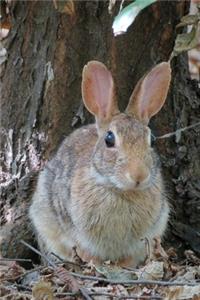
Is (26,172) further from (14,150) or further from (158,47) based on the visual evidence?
(158,47)

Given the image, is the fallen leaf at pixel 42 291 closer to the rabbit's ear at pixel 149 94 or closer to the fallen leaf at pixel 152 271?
the fallen leaf at pixel 152 271

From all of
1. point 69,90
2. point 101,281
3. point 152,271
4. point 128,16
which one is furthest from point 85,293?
point 69,90

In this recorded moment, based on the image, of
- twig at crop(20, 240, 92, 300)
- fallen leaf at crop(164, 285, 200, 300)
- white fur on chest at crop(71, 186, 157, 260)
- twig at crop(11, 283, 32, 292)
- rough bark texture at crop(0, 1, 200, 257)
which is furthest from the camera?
rough bark texture at crop(0, 1, 200, 257)

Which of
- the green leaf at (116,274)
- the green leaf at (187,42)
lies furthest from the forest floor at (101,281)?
the green leaf at (187,42)

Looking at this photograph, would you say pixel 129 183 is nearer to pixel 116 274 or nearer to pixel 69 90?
pixel 116 274

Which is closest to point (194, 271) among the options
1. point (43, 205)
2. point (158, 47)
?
point (43, 205)

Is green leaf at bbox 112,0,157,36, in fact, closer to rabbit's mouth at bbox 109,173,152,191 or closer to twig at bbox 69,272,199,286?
rabbit's mouth at bbox 109,173,152,191

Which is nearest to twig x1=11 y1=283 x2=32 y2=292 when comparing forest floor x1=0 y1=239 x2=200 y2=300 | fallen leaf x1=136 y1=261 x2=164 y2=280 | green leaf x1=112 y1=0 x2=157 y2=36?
forest floor x1=0 y1=239 x2=200 y2=300

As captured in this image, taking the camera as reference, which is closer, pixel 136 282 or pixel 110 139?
pixel 136 282
